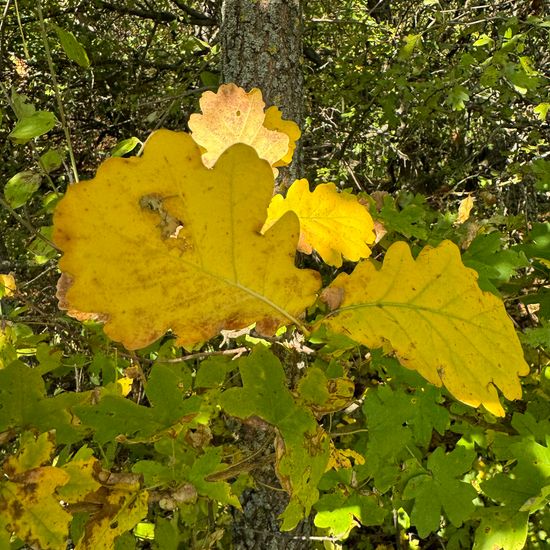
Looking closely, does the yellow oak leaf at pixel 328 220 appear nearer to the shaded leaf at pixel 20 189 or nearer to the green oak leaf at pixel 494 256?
the green oak leaf at pixel 494 256

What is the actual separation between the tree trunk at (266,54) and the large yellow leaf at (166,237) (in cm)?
108

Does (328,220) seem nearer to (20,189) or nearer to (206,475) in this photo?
(206,475)

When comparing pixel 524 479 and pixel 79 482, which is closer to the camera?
pixel 79 482

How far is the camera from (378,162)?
12.6ft

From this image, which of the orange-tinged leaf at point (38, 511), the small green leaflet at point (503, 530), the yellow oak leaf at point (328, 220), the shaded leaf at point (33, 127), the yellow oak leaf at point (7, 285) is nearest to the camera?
the orange-tinged leaf at point (38, 511)

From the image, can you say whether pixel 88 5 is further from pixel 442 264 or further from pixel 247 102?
pixel 442 264

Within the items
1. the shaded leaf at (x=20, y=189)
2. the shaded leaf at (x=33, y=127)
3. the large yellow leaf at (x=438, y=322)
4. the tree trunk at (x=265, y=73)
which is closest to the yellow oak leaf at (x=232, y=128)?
the large yellow leaf at (x=438, y=322)

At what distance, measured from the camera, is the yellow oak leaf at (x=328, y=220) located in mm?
730

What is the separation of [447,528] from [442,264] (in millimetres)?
2492

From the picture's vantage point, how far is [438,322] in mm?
554

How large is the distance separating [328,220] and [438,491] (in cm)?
66

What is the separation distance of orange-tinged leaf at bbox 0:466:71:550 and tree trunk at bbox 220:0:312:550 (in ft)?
3.04

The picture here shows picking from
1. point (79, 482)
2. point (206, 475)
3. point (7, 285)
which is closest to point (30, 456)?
point (79, 482)

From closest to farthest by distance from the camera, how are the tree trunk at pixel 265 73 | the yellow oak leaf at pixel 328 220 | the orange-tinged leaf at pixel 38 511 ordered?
the orange-tinged leaf at pixel 38 511 < the yellow oak leaf at pixel 328 220 < the tree trunk at pixel 265 73
